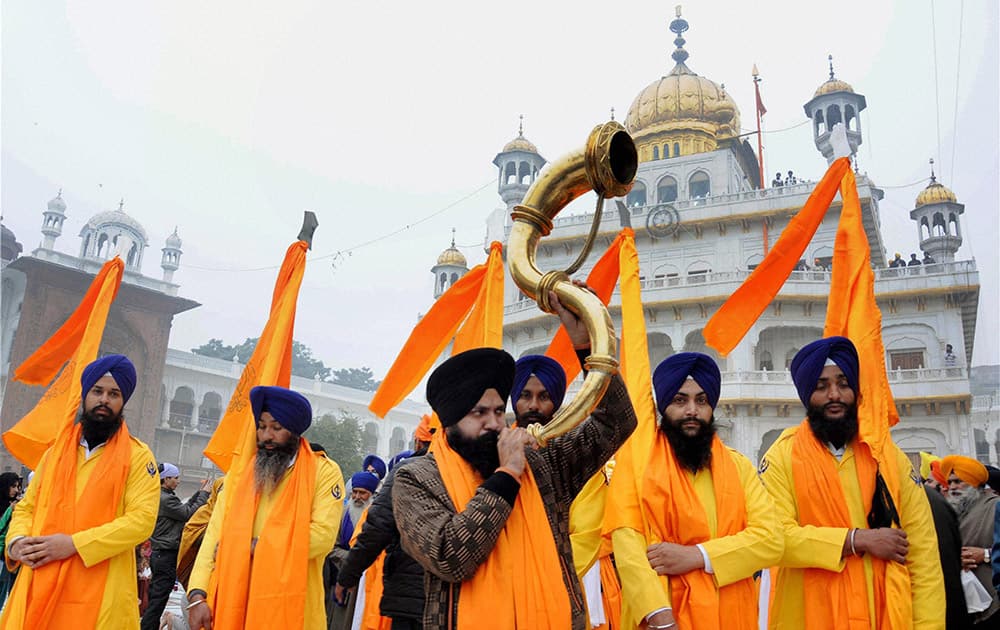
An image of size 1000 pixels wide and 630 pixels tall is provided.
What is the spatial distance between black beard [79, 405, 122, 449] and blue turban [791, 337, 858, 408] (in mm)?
3719

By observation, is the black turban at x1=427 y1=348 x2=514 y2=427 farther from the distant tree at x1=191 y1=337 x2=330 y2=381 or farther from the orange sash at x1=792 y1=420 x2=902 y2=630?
the distant tree at x1=191 y1=337 x2=330 y2=381

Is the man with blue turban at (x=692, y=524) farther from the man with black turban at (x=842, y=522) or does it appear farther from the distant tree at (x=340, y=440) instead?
the distant tree at (x=340, y=440)

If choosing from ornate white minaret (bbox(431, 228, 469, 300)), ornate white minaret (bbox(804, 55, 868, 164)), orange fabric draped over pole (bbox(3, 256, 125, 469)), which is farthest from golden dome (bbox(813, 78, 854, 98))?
orange fabric draped over pole (bbox(3, 256, 125, 469))

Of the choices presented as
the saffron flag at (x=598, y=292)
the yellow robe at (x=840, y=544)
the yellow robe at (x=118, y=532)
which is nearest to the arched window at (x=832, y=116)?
the saffron flag at (x=598, y=292)

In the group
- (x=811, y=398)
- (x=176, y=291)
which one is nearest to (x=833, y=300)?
(x=811, y=398)

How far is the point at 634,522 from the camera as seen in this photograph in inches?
129

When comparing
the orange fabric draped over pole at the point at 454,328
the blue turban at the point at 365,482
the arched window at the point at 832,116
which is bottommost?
the blue turban at the point at 365,482

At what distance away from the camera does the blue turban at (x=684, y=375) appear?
11.6 feet

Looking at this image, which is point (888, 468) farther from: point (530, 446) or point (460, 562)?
point (460, 562)

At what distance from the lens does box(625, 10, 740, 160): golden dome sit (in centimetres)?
3572

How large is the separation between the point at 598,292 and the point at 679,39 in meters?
40.9

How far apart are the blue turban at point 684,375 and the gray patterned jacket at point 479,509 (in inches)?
40.8

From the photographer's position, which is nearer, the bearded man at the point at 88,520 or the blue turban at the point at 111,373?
the bearded man at the point at 88,520

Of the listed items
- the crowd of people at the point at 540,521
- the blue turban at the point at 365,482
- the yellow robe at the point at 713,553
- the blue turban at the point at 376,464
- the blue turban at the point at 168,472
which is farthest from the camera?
the blue turban at the point at 376,464
